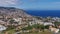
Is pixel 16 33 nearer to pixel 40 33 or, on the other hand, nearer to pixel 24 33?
pixel 24 33

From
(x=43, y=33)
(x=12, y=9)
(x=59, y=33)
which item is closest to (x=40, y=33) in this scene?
(x=43, y=33)

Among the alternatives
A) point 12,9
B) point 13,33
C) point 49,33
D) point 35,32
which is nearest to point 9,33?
point 13,33

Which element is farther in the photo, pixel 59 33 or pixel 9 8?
pixel 9 8

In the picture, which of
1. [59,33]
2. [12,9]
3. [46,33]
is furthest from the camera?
[12,9]

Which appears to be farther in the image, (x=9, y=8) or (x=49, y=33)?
(x=9, y=8)

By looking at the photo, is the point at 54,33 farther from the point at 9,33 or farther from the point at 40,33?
the point at 9,33

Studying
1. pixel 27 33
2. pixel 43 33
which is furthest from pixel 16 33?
pixel 43 33

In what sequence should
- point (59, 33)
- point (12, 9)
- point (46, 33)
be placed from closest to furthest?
point (46, 33) < point (59, 33) < point (12, 9)

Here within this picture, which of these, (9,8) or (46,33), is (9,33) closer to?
(46,33)
